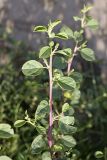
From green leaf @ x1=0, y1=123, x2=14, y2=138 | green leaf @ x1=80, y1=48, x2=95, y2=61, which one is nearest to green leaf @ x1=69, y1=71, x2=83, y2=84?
green leaf @ x1=80, y1=48, x2=95, y2=61

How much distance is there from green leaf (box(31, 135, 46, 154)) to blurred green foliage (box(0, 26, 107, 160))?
646 mm

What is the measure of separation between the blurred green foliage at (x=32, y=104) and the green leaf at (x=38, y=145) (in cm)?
65

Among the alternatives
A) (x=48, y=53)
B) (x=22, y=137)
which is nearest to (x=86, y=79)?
(x=22, y=137)

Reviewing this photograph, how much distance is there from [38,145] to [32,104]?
3.12 feet

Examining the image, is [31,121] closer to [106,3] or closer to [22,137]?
[22,137]

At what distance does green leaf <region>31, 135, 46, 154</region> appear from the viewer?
139cm

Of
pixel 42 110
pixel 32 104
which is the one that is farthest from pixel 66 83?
pixel 32 104

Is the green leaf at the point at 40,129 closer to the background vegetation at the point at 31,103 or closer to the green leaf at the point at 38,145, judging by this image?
the green leaf at the point at 38,145

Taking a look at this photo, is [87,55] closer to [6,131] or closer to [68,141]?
[68,141]

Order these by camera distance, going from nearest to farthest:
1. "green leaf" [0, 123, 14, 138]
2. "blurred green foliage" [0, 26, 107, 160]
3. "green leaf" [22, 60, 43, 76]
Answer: "green leaf" [0, 123, 14, 138] < "green leaf" [22, 60, 43, 76] < "blurred green foliage" [0, 26, 107, 160]

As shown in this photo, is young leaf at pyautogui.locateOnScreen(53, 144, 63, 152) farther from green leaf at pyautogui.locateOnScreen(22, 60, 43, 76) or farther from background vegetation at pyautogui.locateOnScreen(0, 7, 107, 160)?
background vegetation at pyautogui.locateOnScreen(0, 7, 107, 160)

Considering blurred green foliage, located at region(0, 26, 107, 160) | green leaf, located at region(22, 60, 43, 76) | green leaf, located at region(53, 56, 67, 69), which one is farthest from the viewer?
blurred green foliage, located at region(0, 26, 107, 160)

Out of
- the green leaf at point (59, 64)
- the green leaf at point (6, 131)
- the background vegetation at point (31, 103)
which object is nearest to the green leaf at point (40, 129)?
the green leaf at point (6, 131)

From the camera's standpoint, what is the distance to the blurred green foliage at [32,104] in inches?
86.8
